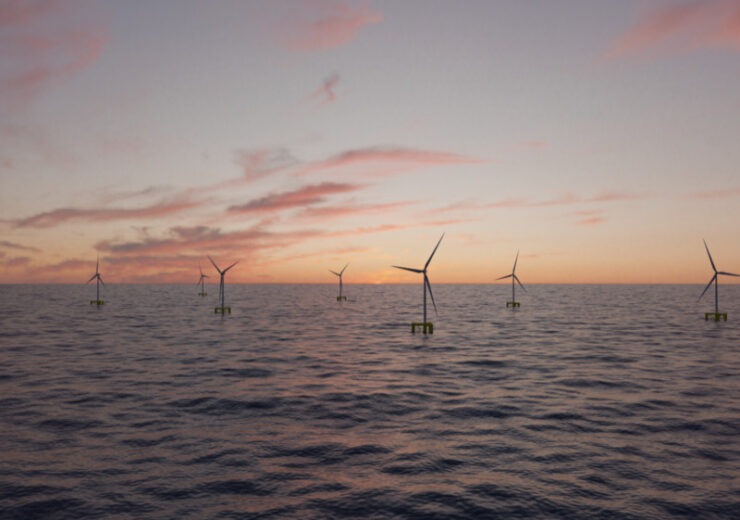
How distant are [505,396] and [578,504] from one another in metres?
14.7

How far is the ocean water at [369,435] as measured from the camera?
1545cm

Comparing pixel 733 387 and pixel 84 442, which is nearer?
pixel 84 442

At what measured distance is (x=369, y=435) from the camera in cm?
2222

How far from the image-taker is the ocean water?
15.4 metres

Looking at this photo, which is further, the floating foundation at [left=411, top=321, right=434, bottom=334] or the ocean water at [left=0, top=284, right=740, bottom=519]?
the floating foundation at [left=411, top=321, right=434, bottom=334]

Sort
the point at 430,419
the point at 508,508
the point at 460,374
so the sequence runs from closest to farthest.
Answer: the point at 508,508 → the point at 430,419 → the point at 460,374

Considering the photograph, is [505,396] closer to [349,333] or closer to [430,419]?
[430,419]

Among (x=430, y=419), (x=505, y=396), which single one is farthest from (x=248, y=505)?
(x=505, y=396)

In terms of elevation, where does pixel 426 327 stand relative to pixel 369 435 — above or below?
above

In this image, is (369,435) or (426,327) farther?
(426,327)

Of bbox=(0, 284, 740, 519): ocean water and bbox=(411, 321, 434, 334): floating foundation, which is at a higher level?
bbox=(411, 321, 434, 334): floating foundation

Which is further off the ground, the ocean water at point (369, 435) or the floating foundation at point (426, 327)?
the floating foundation at point (426, 327)

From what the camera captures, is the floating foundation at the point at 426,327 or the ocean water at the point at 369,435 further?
the floating foundation at the point at 426,327

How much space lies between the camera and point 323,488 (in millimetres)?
16359
